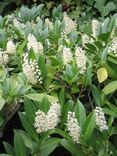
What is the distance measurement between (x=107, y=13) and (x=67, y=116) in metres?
3.91

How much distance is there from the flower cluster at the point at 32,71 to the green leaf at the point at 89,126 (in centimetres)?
36

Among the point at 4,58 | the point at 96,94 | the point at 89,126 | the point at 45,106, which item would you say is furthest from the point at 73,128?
the point at 4,58

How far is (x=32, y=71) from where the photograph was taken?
7.02 ft

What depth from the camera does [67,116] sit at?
6.52 ft

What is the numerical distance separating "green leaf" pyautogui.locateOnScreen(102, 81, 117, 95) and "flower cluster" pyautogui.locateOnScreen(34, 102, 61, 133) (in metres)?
0.33

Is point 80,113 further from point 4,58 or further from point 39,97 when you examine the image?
point 4,58

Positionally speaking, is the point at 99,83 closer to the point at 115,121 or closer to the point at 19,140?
the point at 115,121

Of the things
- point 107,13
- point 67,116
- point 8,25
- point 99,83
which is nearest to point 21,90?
point 67,116

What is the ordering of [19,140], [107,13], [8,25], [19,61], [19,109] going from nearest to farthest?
[19,140], [19,109], [19,61], [8,25], [107,13]

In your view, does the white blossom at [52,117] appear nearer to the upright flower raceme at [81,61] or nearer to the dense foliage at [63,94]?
the dense foliage at [63,94]

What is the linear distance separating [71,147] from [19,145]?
22 centimetres

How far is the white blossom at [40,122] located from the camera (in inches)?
74.6

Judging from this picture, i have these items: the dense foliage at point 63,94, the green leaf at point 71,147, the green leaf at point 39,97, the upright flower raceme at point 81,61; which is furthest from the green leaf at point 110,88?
the green leaf at point 71,147

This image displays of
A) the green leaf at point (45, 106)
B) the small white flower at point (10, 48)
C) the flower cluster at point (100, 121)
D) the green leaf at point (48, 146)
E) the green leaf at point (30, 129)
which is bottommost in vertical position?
the green leaf at point (48, 146)
